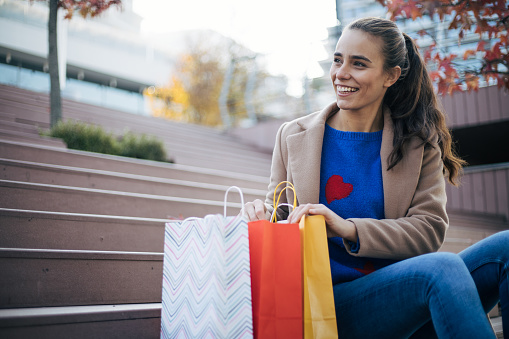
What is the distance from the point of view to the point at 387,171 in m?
2.18

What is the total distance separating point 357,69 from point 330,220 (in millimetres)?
730

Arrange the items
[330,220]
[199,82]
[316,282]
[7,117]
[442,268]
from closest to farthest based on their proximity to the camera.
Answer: [442,268] → [316,282] → [330,220] → [7,117] → [199,82]

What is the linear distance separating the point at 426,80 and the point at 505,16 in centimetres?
139

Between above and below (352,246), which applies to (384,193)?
above

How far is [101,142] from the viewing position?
5.68m

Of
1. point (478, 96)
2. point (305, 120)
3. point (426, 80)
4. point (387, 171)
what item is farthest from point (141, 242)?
point (478, 96)

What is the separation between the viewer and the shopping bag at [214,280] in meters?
1.65

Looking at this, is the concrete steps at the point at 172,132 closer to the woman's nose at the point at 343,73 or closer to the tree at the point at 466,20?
the tree at the point at 466,20

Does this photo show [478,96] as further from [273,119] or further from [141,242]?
[141,242]

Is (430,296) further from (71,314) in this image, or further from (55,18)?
(55,18)

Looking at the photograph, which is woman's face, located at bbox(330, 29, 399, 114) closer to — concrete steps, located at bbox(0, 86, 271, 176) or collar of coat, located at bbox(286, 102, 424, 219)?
collar of coat, located at bbox(286, 102, 424, 219)

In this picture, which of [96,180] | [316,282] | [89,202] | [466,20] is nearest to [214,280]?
[316,282]

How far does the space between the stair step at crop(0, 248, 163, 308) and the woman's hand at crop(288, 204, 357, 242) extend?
1.16 m

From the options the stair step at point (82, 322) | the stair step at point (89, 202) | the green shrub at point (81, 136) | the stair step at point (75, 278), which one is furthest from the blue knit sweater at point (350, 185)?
the green shrub at point (81, 136)
